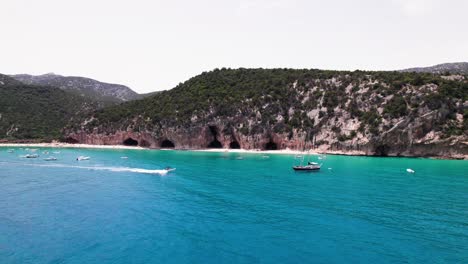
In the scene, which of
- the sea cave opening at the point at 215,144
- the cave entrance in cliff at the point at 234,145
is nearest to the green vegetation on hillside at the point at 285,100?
the cave entrance in cliff at the point at 234,145

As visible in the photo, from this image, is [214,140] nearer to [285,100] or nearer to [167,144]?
[167,144]

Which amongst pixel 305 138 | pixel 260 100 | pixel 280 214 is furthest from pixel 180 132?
pixel 280 214

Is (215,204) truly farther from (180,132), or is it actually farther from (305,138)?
(180,132)

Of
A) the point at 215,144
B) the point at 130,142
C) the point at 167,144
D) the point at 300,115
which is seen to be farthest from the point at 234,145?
the point at 130,142

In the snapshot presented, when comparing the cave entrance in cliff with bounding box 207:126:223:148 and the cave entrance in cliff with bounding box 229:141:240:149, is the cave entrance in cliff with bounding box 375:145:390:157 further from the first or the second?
the cave entrance in cliff with bounding box 207:126:223:148

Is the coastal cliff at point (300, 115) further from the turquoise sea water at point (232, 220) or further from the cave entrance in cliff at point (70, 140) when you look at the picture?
the turquoise sea water at point (232, 220)

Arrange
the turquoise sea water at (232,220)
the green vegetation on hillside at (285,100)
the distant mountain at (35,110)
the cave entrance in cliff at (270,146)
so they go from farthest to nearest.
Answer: the distant mountain at (35,110), the cave entrance in cliff at (270,146), the green vegetation on hillside at (285,100), the turquoise sea water at (232,220)
